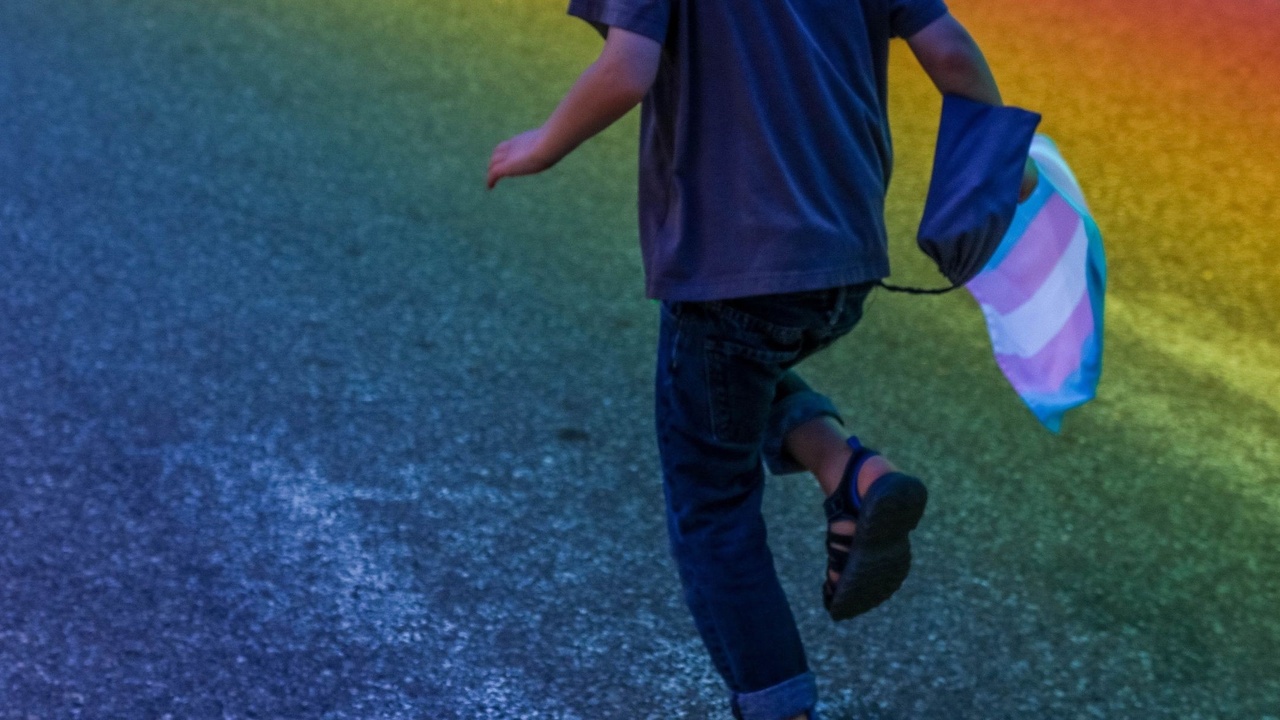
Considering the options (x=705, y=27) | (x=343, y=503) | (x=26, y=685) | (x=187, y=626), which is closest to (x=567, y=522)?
(x=343, y=503)

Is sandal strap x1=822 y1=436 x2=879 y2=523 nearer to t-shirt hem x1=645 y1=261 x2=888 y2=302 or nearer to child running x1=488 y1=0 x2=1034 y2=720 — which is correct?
child running x1=488 y1=0 x2=1034 y2=720

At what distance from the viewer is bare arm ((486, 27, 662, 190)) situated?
210 centimetres

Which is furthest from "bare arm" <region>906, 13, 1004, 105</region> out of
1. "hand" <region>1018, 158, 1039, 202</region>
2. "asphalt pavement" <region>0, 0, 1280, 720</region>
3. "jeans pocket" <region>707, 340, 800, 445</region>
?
"asphalt pavement" <region>0, 0, 1280, 720</region>

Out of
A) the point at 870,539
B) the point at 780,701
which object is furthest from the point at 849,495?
the point at 780,701

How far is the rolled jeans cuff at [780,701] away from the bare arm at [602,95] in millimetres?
872

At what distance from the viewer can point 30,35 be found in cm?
605

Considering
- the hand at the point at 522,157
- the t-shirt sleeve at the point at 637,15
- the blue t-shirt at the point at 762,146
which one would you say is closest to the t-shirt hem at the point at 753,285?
the blue t-shirt at the point at 762,146

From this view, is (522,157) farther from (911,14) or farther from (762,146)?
(911,14)

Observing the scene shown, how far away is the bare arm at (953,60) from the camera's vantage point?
7.52 ft

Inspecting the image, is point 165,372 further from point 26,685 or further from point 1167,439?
point 1167,439

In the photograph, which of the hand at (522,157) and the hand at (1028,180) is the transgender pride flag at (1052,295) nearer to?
the hand at (1028,180)

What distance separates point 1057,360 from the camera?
9.52ft

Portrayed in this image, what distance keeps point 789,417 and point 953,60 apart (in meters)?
0.62

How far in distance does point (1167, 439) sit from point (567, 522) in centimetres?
148
